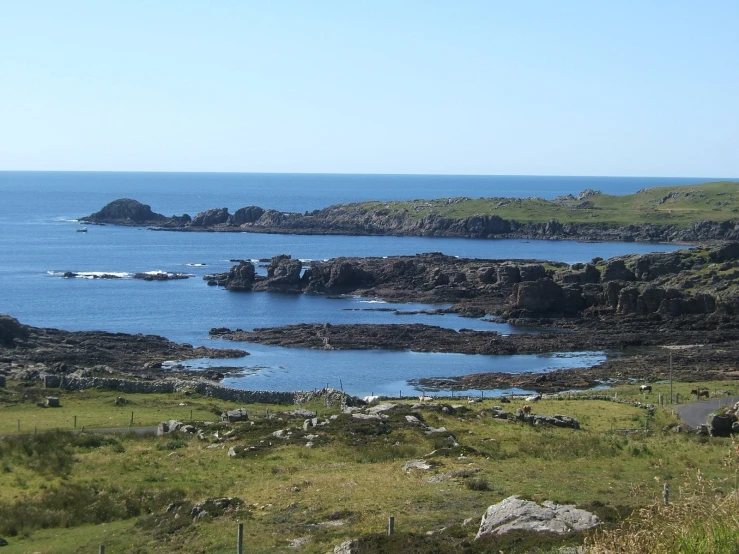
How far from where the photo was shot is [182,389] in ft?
180

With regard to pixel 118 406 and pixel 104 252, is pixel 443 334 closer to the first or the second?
pixel 118 406

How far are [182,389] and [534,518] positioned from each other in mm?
38951

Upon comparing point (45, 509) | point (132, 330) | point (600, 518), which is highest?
point (600, 518)

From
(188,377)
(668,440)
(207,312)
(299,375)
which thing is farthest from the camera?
(207,312)

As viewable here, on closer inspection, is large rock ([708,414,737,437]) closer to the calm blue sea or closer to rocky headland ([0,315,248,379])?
the calm blue sea

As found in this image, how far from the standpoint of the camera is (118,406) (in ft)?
160

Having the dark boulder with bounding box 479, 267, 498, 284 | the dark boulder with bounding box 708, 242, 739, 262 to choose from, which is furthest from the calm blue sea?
the dark boulder with bounding box 708, 242, 739, 262

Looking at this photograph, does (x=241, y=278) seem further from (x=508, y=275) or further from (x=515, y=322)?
(x=515, y=322)

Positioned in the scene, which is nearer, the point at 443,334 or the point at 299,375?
the point at 299,375

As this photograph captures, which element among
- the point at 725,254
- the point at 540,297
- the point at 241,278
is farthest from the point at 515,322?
the point at 241,278

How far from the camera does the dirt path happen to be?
42625 mm

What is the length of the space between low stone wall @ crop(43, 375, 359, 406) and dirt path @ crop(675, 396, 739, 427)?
752 inches

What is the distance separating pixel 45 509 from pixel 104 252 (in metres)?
145

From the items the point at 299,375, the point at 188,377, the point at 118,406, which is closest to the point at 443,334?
the point at 299,375
